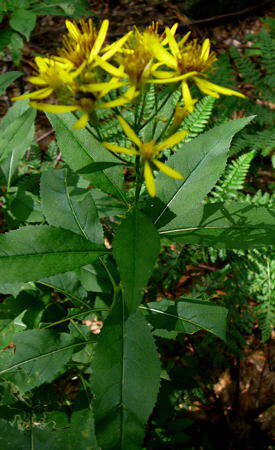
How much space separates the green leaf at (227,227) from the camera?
1.47 metres

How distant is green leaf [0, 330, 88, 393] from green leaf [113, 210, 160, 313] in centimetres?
78

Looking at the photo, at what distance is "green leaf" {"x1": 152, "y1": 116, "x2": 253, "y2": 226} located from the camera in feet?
5.42

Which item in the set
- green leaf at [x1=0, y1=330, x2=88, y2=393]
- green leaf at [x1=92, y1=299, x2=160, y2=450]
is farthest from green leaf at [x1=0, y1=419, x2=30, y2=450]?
green leaf at [x1=92, y1=299, x2=160, y2=450]

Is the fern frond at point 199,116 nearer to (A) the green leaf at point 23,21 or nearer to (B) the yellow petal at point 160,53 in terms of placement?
(B) the yellow petal at point 160,53

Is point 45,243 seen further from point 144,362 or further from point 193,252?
point 193,252

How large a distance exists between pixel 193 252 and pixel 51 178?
121cm

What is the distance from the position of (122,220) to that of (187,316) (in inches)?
24.7

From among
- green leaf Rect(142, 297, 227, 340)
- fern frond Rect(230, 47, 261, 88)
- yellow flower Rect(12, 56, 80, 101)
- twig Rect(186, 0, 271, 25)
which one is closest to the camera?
yellow flower Rect(12, 56, 80, 101)

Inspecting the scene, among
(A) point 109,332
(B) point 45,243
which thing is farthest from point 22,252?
(A) point 109,332

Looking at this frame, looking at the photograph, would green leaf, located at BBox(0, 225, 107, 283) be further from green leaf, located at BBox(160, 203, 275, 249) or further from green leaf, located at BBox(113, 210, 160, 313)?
green leaf, located at BBox(160, 203, 275, 249)

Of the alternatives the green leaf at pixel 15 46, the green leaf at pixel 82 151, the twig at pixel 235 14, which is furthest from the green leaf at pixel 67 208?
the twig at pixel 235 14

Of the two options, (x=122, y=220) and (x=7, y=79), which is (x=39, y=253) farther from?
(x=7, y=79)

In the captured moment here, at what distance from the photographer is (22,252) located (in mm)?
1410

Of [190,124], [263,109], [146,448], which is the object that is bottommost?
[146,448]
